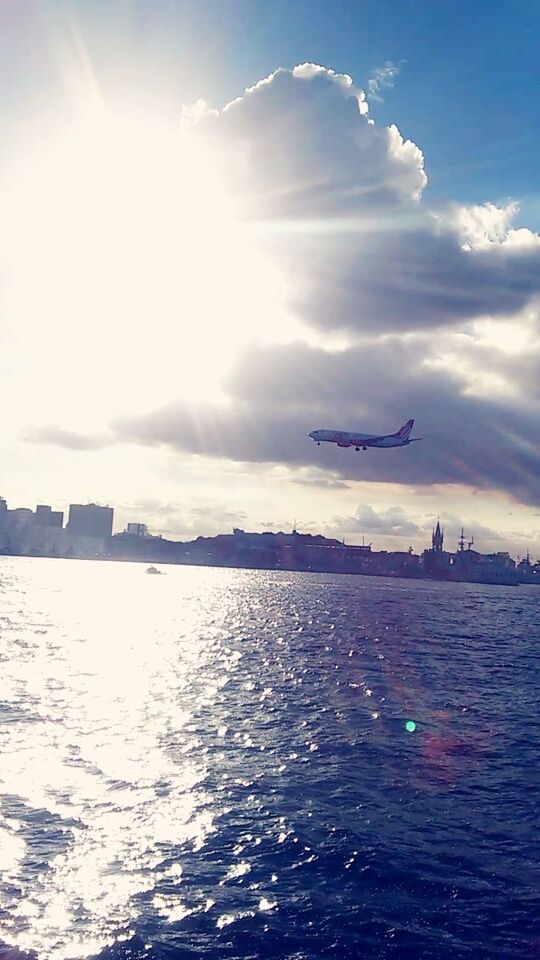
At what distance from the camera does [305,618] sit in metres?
170

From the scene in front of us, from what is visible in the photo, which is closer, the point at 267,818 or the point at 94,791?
the point at 267,818

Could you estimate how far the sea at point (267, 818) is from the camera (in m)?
22.9

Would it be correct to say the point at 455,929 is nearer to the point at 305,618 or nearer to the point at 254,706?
the point at 254,706

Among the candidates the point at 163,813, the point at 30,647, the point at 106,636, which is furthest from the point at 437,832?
the point at 106,636

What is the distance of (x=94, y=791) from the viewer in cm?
3588

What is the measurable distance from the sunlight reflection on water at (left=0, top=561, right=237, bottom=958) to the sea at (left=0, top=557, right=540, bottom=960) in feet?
0.37

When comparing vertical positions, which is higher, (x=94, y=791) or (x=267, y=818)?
(x=267, y=818)

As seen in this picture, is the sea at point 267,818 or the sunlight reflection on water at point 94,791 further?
the sunlight reflection on water at point 94,791

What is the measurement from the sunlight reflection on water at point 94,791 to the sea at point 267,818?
0.11 meters

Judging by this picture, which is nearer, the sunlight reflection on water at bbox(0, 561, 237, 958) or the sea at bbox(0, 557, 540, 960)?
the sea at bbox(0, 557, 540, 960)

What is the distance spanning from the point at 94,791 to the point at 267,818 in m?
8.18

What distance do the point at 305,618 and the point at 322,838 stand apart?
140 metres

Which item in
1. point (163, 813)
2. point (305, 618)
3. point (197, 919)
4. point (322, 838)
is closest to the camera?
point (197, 919)

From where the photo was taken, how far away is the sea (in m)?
22.9
